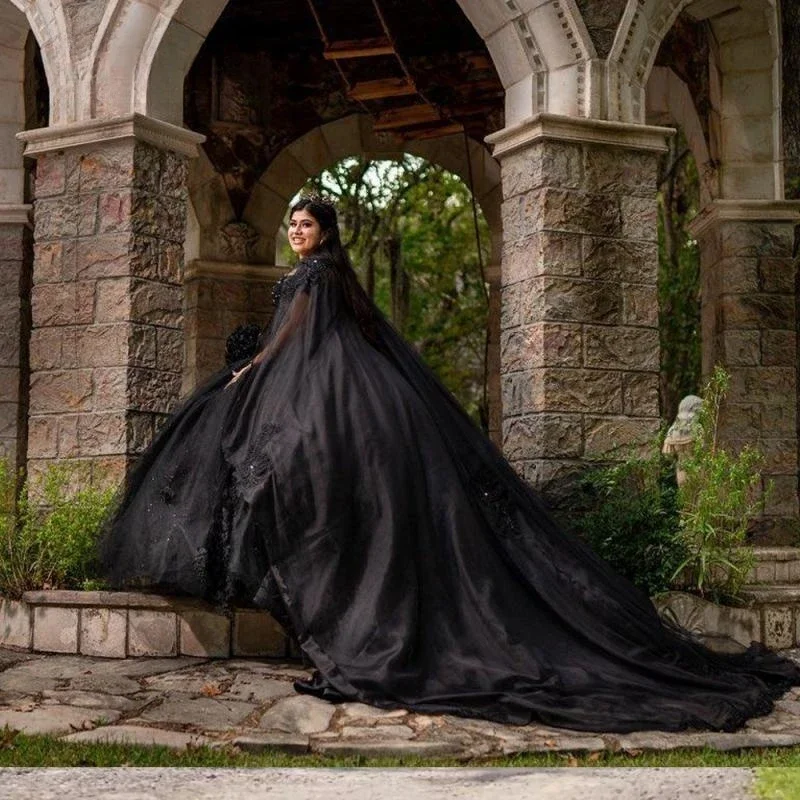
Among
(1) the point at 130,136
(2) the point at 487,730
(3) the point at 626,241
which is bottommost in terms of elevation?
(2) the point at 487,730

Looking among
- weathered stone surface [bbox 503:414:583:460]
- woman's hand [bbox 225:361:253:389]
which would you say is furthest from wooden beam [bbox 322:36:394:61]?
woman's hand [bbox 225:361:253:389]

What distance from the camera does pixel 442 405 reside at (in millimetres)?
6203

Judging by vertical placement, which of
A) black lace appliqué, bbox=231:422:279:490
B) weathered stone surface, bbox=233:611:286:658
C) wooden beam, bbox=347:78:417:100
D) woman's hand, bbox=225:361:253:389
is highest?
wooden beam, bbox=347:78:417:100

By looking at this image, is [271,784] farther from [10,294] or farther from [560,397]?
[10,294]

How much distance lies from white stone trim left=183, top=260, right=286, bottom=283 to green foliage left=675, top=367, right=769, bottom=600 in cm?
559

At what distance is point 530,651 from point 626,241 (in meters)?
2.66

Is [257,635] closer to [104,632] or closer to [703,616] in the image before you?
[104,632]

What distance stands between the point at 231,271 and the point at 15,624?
562cm

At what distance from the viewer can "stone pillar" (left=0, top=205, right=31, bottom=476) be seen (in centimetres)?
898

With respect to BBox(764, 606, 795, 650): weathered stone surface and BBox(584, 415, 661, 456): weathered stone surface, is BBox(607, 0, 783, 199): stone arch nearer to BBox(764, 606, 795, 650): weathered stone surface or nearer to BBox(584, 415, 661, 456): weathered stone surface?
BBox(584, 415, 661, 456): weathered stone surface

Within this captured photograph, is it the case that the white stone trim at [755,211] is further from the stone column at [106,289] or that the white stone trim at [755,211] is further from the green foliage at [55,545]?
the green foliage at [55,545]

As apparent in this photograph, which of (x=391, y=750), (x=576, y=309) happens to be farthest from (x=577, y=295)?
(x=391, y=750)

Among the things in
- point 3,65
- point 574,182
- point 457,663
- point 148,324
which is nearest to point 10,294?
point 3,65

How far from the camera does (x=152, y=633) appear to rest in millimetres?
6266
